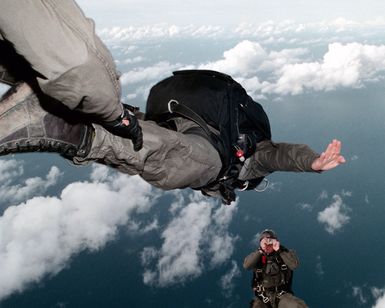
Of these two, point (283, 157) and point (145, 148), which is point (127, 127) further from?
point (283, 157)

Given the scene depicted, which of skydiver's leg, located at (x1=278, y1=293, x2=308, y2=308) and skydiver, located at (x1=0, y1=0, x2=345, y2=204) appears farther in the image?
skydiver's leg, located at (x1=278, y1=293, x2=308, y2=308)

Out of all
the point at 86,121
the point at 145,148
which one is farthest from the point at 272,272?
the point at 86,121

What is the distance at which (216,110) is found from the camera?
9.89ft

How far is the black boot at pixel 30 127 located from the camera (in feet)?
5.91

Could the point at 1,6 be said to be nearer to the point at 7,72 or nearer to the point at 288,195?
the point at 7,72

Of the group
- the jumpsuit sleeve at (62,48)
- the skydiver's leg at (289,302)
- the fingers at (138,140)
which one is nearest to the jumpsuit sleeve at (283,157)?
the fingers at (138,140)

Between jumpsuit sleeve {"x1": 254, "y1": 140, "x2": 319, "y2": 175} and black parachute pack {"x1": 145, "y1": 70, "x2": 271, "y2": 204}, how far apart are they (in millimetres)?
247

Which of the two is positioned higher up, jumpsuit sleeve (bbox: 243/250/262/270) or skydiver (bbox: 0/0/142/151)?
skydiver (bbox: 0/0/142/151)

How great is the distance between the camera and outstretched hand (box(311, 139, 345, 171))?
119 inches

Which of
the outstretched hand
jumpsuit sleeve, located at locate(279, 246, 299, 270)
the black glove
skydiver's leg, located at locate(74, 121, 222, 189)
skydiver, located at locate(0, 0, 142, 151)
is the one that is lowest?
jumpsuit sleeve, located at locate(279, 246, 299, 270)

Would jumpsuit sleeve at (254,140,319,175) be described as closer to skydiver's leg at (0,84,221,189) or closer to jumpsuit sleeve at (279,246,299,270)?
skydiver's leg at (0,84,221,189)

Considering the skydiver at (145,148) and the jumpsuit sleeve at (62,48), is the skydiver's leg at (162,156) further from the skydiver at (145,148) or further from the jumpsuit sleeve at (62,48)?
the jumpsuit sleeve at (62,48)

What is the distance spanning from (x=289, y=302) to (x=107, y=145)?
5210mm

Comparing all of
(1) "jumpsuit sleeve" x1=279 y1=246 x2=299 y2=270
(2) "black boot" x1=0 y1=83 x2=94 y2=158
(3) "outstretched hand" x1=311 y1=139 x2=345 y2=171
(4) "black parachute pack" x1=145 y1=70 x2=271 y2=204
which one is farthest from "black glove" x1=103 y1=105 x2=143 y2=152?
(1) "jumpsuit sleeve" x1=279 y1=246 x2=299 y2=270
